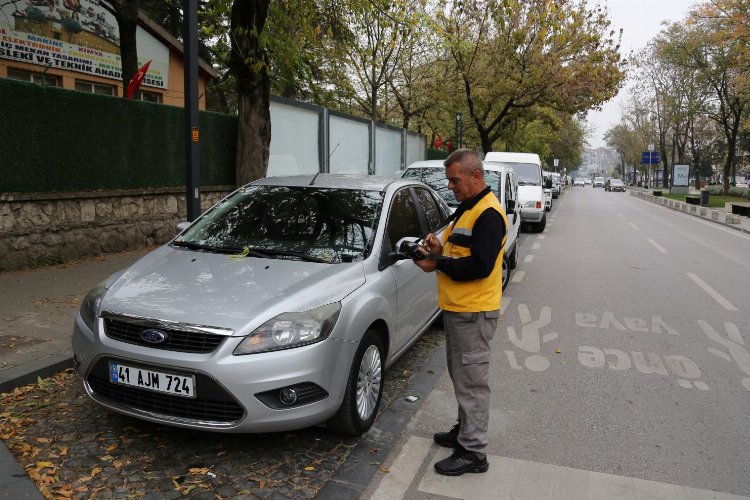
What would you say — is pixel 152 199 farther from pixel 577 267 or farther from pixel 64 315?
pixel 577 267

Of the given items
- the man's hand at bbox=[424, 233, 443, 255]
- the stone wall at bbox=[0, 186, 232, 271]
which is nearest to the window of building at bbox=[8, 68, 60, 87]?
the stone wall at bbox=[0, 186, 232, 271]

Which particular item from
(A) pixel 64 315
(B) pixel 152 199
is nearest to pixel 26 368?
(A) pixel 64 315

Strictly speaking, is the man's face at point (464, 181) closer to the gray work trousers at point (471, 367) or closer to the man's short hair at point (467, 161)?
the man's short hair at point (467, 161)

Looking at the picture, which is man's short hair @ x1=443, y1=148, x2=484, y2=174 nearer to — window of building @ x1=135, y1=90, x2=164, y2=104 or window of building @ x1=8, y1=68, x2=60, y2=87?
window of building @ x1=8, y1=68, x2=60, y2=87

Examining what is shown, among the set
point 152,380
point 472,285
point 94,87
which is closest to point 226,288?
point 152,380

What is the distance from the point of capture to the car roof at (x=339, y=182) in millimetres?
4934

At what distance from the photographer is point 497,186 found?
1048 cm

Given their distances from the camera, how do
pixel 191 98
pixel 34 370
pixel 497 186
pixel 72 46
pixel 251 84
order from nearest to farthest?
pixel 34 370
pixel 191 98
pixel 251 84
pixel 497 186
pixel 72 46

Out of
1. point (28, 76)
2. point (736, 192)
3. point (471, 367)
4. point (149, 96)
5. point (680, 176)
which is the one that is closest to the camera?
point (471, 367)

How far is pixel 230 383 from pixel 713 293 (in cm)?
783

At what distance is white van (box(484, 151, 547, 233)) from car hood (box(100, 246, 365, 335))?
12.5 metres

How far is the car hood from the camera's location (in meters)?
3.31

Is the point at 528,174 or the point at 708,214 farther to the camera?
the point at 708,214

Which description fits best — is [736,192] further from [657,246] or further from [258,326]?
[258,326]
